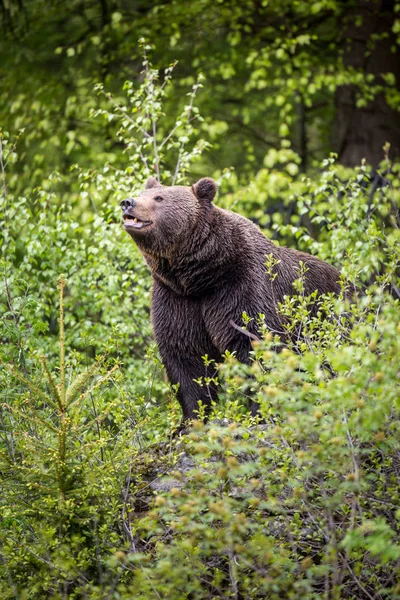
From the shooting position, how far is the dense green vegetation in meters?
3.95

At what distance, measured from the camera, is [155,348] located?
619 centimetres

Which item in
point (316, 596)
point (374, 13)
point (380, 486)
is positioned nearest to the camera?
point (316, 596)

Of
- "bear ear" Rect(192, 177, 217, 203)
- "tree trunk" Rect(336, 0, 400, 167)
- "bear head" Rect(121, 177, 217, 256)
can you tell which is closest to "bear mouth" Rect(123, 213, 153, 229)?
"bear head" Rect(121, 177, 217, 256)

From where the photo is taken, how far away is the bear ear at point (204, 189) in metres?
6.61

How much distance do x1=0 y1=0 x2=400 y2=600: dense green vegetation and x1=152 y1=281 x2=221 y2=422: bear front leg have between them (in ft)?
0.77

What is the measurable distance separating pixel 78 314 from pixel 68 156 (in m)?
5.84

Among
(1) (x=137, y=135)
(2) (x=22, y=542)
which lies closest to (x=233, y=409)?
(2) (x=22, y=542)

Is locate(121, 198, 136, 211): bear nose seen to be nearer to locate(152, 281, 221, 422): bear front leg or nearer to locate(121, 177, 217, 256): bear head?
locate(121, 177, 217, 256): bear head

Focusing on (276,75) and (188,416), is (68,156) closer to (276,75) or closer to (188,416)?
(276,75)

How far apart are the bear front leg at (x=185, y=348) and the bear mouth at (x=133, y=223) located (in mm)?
597

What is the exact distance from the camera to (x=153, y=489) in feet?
18.0

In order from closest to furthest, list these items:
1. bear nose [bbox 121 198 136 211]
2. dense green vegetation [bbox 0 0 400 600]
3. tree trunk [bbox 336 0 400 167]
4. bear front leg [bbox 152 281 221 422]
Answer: dense green vegetation [bbox 0 0 400 600]
bear nose [bbox 121 198 136 211]
bear front leg [bbox 152 281 221 422]
tree trunk [bbox 336 0 400 167]

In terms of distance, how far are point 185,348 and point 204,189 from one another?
1.15 m

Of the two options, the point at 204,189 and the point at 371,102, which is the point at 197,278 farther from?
the point at 371,102
